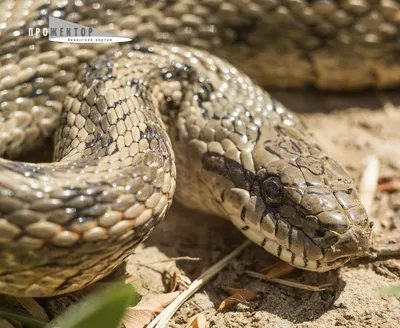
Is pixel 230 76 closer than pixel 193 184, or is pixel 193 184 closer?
pixel 193 184

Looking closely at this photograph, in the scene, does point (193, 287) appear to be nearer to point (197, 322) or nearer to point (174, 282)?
point (174, 282)

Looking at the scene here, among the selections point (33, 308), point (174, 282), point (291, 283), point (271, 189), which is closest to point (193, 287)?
point (174, 282)

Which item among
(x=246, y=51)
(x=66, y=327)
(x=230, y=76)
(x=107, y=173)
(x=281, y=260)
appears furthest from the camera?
(x=246, y=51)

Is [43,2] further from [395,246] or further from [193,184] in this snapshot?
[395,246]

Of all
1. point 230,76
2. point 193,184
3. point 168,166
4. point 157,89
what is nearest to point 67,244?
point 168,166

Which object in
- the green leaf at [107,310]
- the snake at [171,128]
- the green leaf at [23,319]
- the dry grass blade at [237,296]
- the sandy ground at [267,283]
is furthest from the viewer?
the dry grass blade at [237,296]

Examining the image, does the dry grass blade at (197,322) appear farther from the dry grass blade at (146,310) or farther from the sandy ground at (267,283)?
the dry grass blade at (146,310)

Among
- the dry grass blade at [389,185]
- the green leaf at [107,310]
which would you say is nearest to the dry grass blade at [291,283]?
the dry grass blade at [389,185]

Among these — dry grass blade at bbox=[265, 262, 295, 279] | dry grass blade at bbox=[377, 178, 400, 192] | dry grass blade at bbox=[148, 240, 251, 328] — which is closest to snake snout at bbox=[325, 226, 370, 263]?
dry grass blade at bbox=[265, 262, 295, 279]
